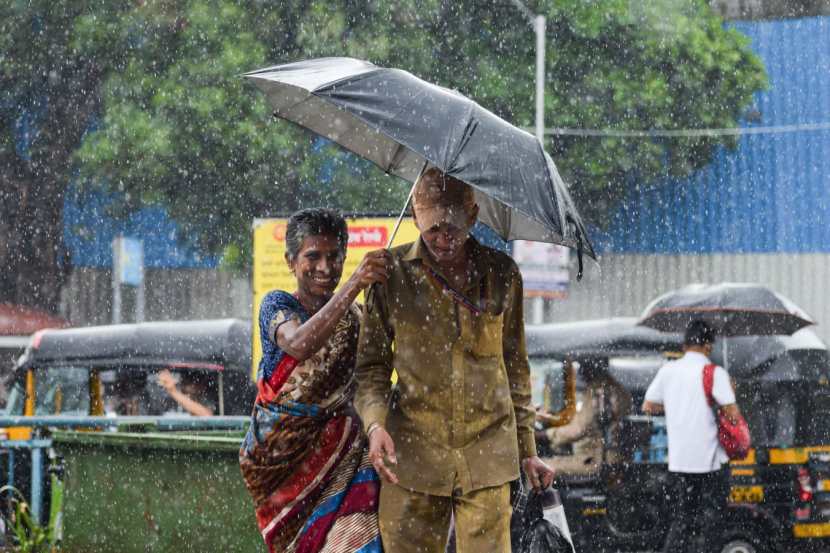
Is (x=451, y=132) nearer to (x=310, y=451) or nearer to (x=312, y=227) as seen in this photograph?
(x=312, y=227)

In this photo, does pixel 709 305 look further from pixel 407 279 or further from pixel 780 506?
pixel 407 279

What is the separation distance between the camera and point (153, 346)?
39.8 feet

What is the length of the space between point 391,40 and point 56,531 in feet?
56.7

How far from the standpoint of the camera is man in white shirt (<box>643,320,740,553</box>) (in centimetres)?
916

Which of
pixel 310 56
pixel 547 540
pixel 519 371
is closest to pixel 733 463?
pixel 547 540

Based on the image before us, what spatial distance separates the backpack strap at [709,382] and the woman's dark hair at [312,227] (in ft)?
17.4

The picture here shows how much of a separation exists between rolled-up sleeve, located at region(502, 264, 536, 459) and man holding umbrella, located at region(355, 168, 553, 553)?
0.27 ft

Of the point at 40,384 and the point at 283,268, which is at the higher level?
the point at 283,268

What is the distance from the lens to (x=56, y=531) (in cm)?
826

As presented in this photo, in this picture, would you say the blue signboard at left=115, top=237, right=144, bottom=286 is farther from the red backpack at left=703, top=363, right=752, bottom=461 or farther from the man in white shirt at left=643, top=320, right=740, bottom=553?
the red backpack at left=703, top=363, right=752, bottom=461

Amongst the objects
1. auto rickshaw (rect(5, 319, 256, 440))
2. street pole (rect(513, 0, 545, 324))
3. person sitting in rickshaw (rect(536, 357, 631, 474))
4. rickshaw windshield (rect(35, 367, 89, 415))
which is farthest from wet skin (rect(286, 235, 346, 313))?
street pole (rect(513, 0, 545, 324))

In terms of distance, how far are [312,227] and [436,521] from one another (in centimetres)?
97

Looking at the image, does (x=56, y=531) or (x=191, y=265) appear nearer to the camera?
(x=56, y=531)

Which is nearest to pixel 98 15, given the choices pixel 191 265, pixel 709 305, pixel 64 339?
pixel 191 265
